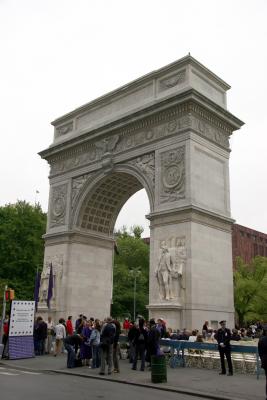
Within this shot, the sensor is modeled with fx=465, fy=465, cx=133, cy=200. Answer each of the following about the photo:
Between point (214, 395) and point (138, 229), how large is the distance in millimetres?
59481

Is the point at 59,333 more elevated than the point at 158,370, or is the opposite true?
the point at 59,333

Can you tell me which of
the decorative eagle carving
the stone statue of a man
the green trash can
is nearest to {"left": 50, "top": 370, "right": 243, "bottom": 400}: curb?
the green trash can

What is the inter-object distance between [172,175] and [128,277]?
33.6 metres

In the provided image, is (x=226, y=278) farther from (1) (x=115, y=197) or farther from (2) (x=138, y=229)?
(2) (x=138, y=229)

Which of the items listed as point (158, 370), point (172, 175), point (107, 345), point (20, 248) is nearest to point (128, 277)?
point (20, 248)

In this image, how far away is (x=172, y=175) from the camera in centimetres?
2577

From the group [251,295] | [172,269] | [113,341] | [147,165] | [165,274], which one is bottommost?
[113,341]

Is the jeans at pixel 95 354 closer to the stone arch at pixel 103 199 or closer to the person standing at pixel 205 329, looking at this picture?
the person standing at pixel 205 329

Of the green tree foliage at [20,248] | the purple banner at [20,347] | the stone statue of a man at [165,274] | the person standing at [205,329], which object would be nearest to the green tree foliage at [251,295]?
the green tree foliage at [20,248]

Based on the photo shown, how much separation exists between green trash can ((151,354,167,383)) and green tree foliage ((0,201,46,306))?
30.1 meters

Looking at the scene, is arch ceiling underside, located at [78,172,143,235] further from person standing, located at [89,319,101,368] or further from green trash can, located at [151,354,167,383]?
green trash can, located at [151,354,167,383]

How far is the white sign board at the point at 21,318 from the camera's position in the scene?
19641mm

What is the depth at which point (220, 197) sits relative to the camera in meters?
26.8

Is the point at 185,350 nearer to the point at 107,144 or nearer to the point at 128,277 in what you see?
the point at 107,144
